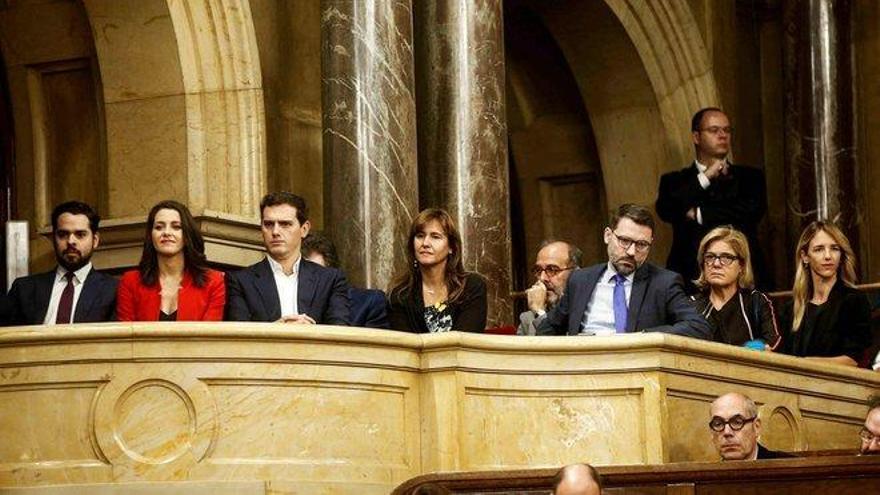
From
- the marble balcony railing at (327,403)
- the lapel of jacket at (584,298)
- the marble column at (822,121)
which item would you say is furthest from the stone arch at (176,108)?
the marble column at (822,121)

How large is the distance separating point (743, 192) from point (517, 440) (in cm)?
456

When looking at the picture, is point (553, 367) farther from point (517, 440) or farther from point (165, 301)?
point (165, 301)

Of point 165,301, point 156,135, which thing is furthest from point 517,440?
point 156,135

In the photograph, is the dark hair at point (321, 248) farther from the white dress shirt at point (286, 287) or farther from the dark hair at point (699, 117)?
the dark hair at point (699, 117)

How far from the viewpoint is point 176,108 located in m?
12.1

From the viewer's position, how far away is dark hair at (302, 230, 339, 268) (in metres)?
10.1

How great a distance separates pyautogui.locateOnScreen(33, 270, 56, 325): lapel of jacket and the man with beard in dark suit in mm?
4542

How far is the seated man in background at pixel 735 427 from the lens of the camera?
8.55 m

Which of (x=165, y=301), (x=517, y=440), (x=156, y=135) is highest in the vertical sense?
(x=156, y=135)

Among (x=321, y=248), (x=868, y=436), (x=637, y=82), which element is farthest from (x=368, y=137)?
(x=637, y=82)

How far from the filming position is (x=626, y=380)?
897 centimetres

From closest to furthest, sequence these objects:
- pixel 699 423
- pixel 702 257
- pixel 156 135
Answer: pixel 699 423 < pixel 702 257 < pixel 156 135

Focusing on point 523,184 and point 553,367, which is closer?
point 553,367

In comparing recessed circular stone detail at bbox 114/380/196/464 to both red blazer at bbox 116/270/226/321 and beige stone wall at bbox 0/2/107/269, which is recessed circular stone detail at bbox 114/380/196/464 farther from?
beige stone wall at bbox 0/2/107/269
